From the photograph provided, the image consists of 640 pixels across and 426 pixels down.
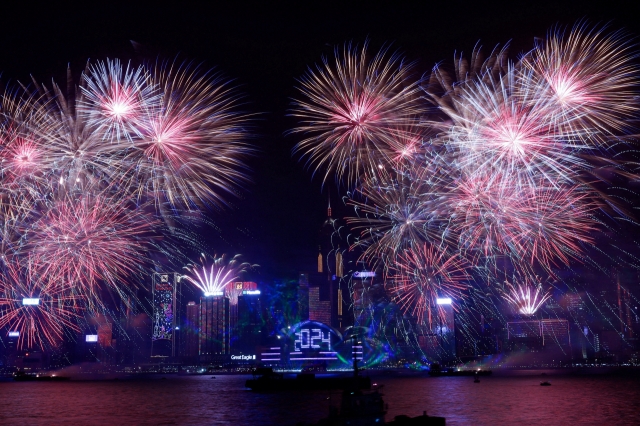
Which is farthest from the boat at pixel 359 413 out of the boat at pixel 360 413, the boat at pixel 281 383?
the boat at pixel 281 383

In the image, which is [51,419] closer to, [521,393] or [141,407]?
[141,407]

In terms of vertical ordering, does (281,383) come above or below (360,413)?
below

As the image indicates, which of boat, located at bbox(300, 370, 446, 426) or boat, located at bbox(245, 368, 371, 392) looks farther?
boat, located at bbox(245, 368, 371, 392)

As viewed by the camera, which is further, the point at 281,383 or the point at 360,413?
the point at 281,383

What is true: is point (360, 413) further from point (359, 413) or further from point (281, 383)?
point (281, 383)

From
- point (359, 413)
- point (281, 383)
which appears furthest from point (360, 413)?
point (281, 383)

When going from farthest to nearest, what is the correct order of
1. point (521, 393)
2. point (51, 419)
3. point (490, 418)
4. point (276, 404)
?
1. point (521, 393)
2. point (276, 404)
3. point (51, 419)
4. point (490, 418)

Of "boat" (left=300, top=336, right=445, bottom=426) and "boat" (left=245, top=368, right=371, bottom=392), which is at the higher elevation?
"boat" (left=300, top=336, right=445, bottom=426)

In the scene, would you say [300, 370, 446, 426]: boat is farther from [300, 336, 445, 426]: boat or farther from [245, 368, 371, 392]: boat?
[245, 368, 371, 392]: boat

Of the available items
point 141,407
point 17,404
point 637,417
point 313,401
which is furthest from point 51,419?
point 637,417

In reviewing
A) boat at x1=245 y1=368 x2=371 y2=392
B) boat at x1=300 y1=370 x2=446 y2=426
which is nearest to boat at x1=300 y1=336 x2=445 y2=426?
boat at x1=300 y1=370 x2=446 y2=426

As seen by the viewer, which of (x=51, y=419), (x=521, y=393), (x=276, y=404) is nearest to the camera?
(x=51, y=419)
